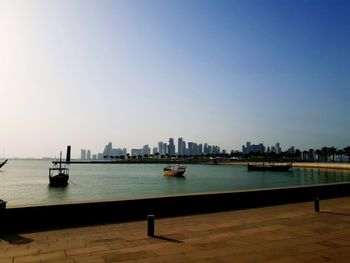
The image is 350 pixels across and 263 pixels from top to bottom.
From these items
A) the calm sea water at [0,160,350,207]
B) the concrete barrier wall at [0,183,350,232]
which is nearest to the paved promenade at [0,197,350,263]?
the concrete barrier wall at [0,183,350,232]

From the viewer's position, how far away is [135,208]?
13242 millimetres

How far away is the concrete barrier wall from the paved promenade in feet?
2.99

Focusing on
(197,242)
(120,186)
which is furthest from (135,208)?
(120,186)

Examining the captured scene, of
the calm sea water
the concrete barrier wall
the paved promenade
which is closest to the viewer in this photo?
the paved promenade

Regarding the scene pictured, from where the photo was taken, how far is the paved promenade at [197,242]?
25.6 ft

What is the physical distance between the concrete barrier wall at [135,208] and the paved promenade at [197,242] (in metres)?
0.91

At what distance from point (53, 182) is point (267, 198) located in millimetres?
61002

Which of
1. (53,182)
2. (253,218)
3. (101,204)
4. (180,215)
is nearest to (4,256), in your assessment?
(101,204)

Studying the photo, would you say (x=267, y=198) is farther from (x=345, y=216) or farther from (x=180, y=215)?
Result: (x=180, y=215)

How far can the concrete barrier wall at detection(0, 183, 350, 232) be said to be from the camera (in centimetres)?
1114

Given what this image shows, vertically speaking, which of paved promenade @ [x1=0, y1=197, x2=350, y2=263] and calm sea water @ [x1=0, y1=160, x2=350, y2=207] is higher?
paved promenade @ [x1=0, y1=197, x2=350, y2=263]

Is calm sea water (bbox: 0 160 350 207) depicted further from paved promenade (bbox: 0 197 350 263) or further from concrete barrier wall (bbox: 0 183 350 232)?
paved promenade (bbox: 0 197 350 263)

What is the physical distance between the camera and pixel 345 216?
1331cm

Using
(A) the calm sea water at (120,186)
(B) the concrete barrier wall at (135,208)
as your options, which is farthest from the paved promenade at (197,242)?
(A) the calm sea water at (120,186)
